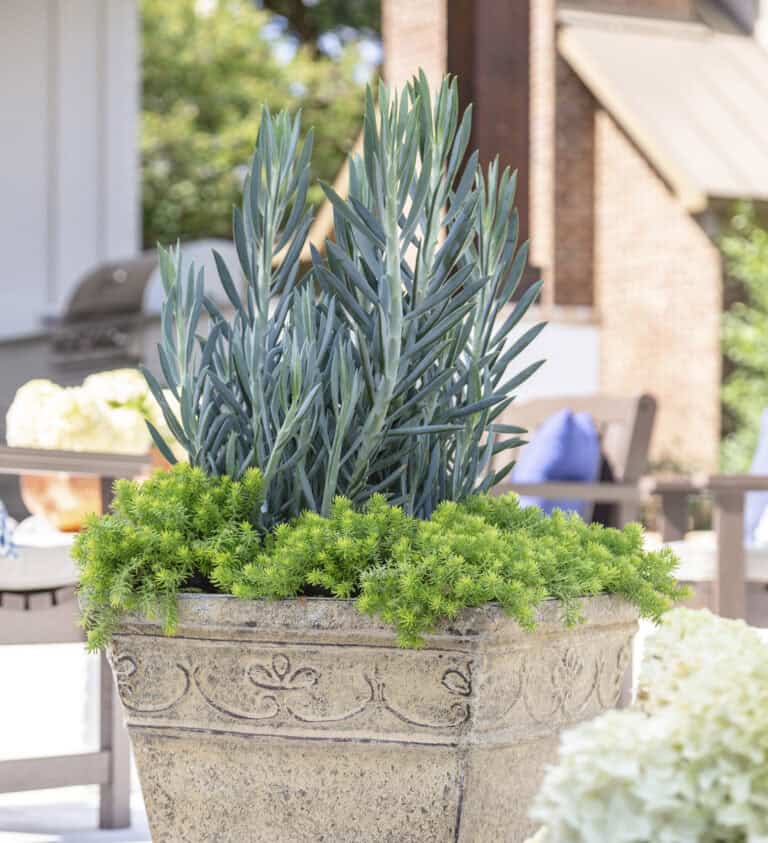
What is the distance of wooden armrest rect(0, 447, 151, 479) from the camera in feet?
8.07

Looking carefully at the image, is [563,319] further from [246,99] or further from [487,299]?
[246,99]

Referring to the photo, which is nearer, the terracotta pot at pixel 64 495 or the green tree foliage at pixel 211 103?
the terracotta pot at pixel 64 495

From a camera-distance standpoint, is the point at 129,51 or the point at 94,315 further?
the point at 129,51

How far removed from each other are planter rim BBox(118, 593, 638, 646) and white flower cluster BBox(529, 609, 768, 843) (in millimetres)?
292

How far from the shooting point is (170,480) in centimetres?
176

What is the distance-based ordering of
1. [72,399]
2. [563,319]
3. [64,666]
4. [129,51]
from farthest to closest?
[129,51]
[563,319]
[64,666]
[72,399]

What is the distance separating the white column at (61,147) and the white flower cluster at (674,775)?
6.65 meters

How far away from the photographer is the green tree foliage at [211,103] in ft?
63.7

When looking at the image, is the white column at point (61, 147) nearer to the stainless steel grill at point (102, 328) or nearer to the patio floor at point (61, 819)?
the stainless steel grill at point (102, 328)

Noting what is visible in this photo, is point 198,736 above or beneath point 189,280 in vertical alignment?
beneath

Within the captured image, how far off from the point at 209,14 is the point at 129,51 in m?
13.3

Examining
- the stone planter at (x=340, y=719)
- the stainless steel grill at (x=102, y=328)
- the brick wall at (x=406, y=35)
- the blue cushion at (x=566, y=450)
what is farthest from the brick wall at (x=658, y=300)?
the stone planter at (x=340, y=719)

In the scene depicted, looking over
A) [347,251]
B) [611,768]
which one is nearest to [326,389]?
[347,251]

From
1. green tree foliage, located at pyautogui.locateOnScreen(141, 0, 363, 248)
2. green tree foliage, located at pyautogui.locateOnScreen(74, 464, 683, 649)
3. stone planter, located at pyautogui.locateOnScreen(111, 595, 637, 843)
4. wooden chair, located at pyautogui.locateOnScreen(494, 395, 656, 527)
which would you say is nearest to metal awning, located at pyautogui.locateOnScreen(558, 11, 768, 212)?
wooden chair, located at pyautogui.locateOnScreen(494, 395, 656, 527)
